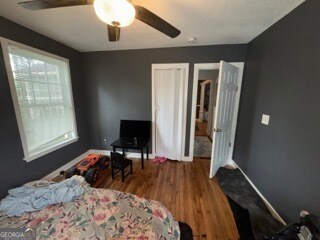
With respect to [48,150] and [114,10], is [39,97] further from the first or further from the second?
[114,10]

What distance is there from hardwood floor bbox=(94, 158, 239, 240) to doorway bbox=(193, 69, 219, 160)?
0.72 m

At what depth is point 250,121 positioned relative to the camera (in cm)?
231

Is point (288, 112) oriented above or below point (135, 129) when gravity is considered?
above

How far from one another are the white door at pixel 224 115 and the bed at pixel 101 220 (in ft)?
4.70

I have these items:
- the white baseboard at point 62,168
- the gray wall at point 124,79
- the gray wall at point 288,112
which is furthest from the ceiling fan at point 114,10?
the white baseboard at point 62,168

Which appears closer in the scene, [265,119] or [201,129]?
[265,119]

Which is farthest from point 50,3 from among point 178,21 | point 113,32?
point 178,21

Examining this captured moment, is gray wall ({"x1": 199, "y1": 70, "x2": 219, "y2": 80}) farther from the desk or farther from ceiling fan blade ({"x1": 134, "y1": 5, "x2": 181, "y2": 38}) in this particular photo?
ceiling fan blade ({"x1": 134, "y1": 5, "x2": 181, "y2": 38})

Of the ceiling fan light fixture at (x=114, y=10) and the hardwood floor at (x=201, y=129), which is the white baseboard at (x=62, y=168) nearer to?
the ceiling fan light fixture at (x=114, y=10)

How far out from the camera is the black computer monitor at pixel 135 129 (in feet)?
9.63

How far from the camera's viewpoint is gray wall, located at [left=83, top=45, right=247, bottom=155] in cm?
263

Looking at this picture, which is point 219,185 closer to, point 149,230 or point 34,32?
point 149,230

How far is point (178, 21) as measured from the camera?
1.75 metres

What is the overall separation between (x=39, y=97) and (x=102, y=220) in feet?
6.72
